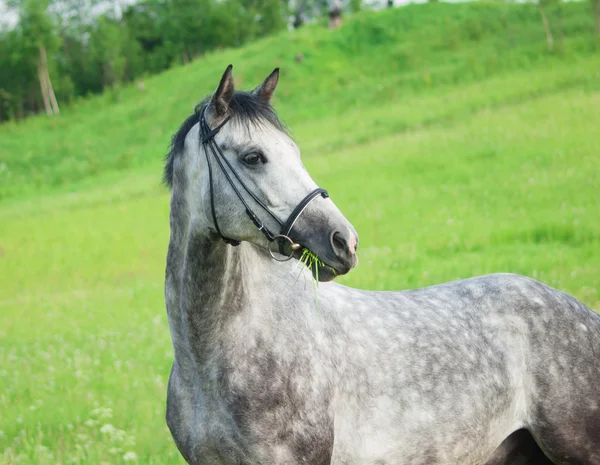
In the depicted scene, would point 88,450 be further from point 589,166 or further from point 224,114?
point 589,166

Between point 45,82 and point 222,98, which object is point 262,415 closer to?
point 222,98

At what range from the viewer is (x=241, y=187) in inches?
146

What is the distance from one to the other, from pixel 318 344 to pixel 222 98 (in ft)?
5.12

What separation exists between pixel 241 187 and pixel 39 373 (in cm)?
619

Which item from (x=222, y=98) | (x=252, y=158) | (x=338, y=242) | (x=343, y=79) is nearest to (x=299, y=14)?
(x=343, y=79)

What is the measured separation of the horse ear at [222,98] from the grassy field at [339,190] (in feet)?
11.7

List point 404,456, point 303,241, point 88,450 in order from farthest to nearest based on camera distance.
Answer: point 88,450 → point 404,456 → point 303,241

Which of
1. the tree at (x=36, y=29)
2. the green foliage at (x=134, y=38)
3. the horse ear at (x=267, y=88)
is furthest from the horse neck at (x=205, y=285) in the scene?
the green foliage at (x=134, y=38)

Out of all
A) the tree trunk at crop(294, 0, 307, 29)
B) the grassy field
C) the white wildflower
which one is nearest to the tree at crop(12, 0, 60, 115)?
the grassy field

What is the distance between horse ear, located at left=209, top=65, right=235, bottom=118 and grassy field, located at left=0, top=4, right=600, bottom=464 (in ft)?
11.7

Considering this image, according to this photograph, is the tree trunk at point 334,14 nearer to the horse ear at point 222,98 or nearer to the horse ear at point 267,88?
the horse ear at point 267,88

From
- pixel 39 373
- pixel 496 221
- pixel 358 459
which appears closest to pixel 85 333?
pixel 39 373

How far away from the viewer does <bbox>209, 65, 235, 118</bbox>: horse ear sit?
12.1ft

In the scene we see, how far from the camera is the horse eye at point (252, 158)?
3.69m
